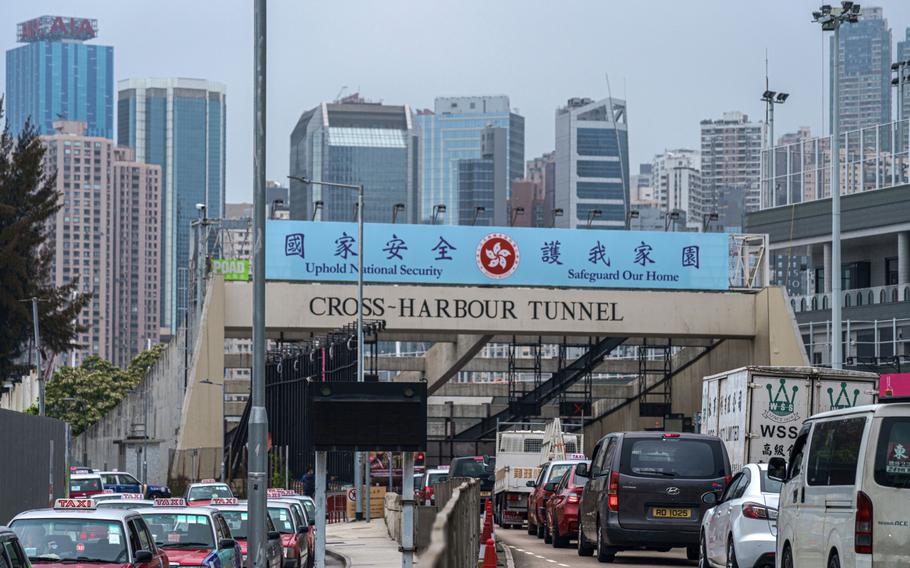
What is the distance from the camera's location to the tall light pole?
43375 mm

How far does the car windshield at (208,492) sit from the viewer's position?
32094 millimetres

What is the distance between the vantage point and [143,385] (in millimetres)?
76312

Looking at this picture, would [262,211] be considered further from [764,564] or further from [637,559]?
[637,559]

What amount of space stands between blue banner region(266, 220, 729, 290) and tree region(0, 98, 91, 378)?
17091 mm

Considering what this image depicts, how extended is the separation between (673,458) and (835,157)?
73.0 ft

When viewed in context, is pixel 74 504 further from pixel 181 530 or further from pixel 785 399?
pixel 785 399

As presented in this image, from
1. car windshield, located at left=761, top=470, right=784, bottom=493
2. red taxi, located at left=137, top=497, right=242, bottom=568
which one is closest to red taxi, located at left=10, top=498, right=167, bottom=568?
red taxi, located at left=137, top=497, right=242, bottom=568

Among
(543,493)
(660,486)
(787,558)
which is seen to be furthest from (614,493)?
(543,493)

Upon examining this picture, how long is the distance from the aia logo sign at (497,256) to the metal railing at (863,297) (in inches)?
383

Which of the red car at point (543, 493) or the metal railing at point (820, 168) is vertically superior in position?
the metal railing at point (820, 168)

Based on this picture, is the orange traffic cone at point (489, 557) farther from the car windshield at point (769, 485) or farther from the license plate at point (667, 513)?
the license plate at point (667, 513)

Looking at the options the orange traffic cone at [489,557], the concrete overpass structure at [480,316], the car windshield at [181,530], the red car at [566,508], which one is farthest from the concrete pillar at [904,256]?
the orange traffic cone at [489,557]

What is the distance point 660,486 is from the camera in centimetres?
2380

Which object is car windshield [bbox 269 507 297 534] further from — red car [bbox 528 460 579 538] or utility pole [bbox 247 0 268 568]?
utility pole [bbox 247 0 268 568]
